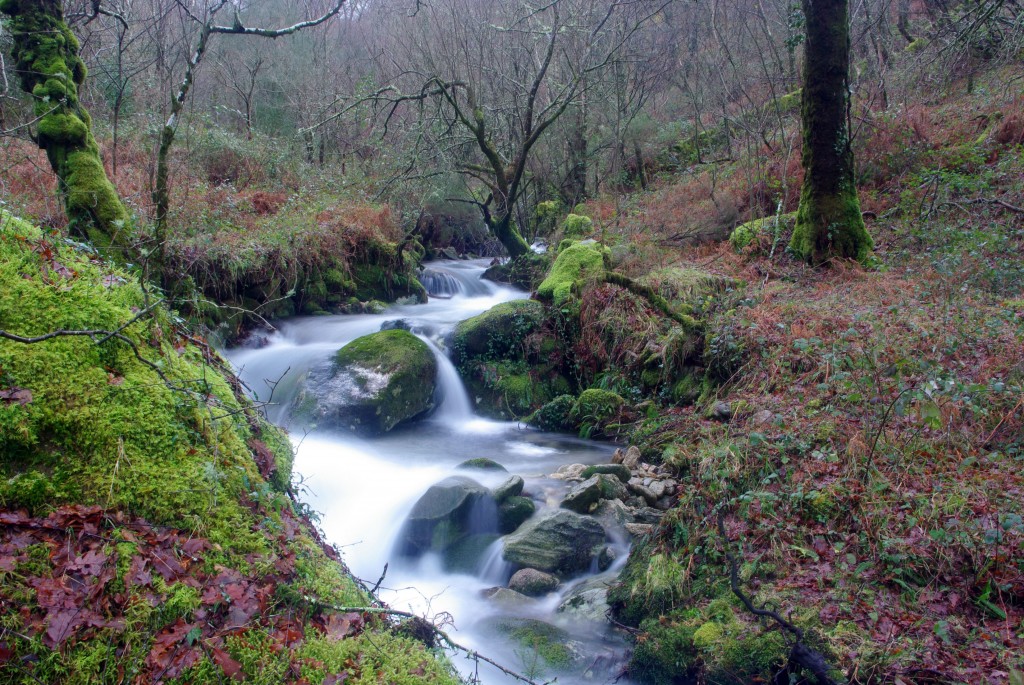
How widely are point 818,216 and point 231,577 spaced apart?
10322 millimetres

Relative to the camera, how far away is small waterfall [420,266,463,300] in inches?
648

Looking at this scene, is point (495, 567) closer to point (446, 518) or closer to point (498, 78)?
point (446, 518)

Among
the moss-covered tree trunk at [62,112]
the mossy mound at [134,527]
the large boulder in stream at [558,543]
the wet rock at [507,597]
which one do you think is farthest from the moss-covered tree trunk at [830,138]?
the moss-covered tree trunk at [62,112]

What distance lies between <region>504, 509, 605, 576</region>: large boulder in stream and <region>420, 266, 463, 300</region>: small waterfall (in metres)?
10.3

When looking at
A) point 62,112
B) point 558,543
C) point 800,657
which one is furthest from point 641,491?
point 62,112

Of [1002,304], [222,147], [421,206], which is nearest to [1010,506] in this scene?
[1002,304]

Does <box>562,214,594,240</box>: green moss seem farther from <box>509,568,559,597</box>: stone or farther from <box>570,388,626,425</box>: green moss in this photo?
<box>509,568,559,597</box>: stone

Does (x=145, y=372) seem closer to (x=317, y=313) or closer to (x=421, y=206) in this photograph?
(x=317, y=313)

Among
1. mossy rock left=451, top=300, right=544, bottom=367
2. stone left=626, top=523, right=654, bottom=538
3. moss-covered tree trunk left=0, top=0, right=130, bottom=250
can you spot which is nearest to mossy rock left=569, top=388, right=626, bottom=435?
mossy rock left=451, top=300, right=544, bottom=367

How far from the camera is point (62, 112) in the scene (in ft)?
25.1

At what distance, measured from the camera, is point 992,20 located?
9000 mm

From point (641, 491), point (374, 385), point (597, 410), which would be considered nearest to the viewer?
point (641, 491)

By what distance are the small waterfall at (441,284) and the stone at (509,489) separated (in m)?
9.37

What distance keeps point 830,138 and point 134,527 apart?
10915mm
